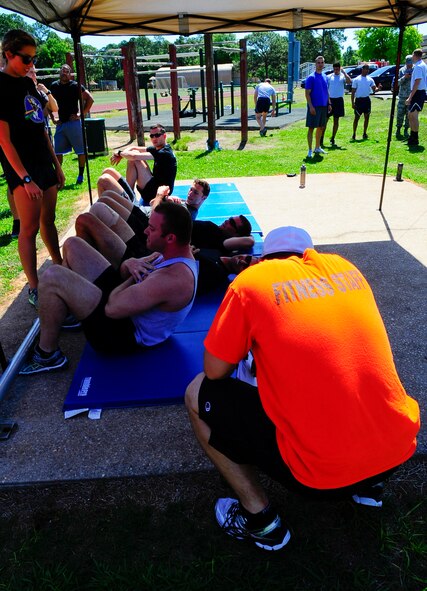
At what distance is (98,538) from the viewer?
2131 mm

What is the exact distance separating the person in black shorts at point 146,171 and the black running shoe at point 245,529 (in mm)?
3706

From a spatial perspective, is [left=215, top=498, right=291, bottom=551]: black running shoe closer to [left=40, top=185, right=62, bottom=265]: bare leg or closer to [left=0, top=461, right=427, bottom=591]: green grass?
[left=0, top=461, right=427, bottom=591]: green grass

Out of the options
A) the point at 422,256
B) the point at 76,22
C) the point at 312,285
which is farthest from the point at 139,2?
the point at 312,285

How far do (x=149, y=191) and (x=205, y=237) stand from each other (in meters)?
1.57

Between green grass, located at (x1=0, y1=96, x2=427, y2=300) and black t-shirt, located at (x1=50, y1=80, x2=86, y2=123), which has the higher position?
black t-shirt, located at (x1=50, y1=80, x2=86, y2=123)

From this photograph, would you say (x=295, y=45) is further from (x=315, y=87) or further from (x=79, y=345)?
(x=79, y=345)

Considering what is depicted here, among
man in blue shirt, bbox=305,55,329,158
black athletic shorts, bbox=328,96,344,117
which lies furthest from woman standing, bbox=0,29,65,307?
black athletic shorts, bbox=328,96,344,117

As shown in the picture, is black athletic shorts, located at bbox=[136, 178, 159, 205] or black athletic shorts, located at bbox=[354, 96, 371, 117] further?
black athletic shorts, located at bbox=[354, 96, 371, 117]

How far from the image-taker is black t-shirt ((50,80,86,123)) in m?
8.45

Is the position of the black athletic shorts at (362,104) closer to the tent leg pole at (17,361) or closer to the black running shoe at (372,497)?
the tent leg pole at (17,361)

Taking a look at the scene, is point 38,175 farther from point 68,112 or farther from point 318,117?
point 318,117

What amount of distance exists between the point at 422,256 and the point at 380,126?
12.2 meters

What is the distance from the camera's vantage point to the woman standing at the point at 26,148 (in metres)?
3.53

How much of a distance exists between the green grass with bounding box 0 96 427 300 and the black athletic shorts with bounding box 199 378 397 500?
4843 millimetres
